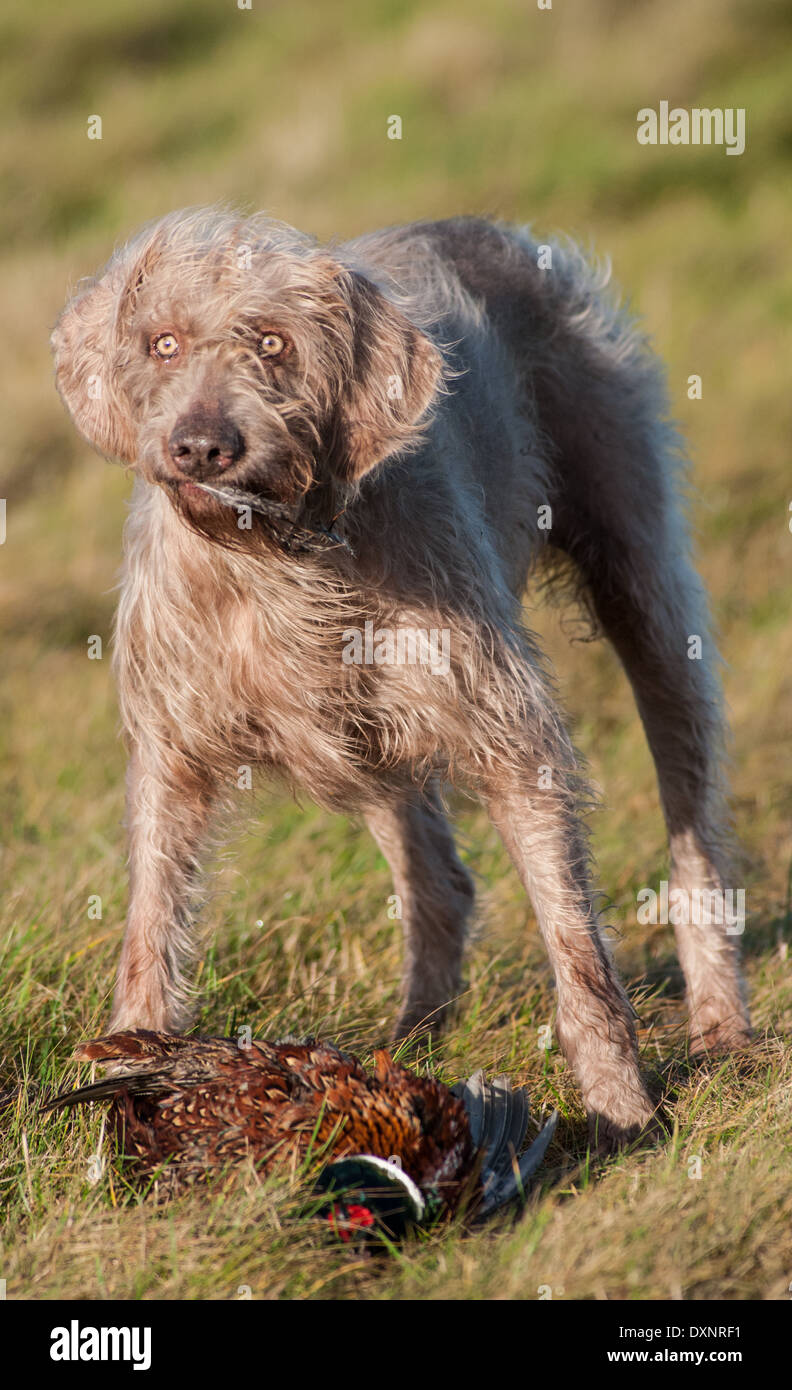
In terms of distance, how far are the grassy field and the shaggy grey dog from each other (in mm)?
320

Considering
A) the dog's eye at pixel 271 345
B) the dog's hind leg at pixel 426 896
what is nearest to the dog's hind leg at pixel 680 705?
the dog's hind leg at pixel 426 896

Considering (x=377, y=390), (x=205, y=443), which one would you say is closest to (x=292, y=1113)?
(x=205, y=443)

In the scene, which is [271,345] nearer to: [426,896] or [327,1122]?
[327,1122]

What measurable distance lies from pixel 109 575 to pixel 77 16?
1121 centimetres

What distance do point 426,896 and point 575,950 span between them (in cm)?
117

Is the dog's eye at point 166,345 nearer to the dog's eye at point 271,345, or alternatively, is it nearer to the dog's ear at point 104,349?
the dog's ear at point 104,349

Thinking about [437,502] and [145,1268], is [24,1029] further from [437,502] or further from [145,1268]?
[437,502]

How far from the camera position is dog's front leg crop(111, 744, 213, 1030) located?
161 inches

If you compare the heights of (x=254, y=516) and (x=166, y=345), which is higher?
(x=166, y=345)

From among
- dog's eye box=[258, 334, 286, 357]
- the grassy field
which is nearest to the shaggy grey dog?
dog's eye box=[258, 334, 286, 357]

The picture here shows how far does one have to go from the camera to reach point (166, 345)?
139 inches

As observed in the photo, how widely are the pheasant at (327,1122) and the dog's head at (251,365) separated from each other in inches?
48.5

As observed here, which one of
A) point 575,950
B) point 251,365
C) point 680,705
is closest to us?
point 251,365

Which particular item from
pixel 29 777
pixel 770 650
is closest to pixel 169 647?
pixel 29 777
